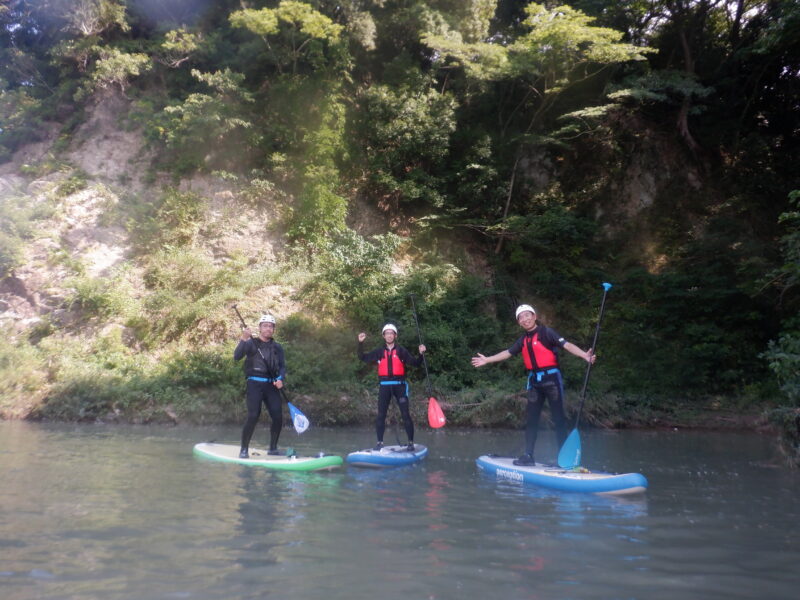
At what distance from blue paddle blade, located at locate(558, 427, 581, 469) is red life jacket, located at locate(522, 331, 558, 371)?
84 cm

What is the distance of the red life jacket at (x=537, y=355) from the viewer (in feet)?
23.0

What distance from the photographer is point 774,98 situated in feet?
63.1

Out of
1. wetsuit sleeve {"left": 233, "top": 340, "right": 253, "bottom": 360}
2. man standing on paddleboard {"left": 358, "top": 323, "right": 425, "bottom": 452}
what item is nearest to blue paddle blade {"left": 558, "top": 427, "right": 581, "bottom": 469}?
man standing on paddleboard {"left": 358, "top": 323, "right": 425, "bottom": 452}

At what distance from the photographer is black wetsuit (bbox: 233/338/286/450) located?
24.3 ft

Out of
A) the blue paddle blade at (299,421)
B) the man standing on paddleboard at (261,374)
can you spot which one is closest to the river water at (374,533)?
the man standing on paddleboard at (261,374)

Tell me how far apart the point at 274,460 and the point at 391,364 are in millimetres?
2050

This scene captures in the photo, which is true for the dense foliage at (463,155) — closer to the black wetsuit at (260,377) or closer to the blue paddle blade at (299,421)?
the blue paddle blade at (299,421)

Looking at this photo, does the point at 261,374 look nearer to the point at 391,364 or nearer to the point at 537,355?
the point at 391,364

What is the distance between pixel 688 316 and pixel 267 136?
13.5 metres

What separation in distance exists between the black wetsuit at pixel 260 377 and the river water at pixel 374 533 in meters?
0.74

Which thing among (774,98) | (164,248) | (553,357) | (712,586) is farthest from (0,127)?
(774,98)

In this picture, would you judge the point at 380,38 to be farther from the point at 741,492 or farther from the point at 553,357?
the point at 741,492

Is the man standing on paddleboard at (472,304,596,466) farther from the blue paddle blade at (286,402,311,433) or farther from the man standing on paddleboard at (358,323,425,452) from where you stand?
the blue paddle blade at (286,402,311,433)

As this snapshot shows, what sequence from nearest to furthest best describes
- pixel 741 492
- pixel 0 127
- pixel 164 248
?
pixel 741 492
pixel 164 248
pixel 0 127
